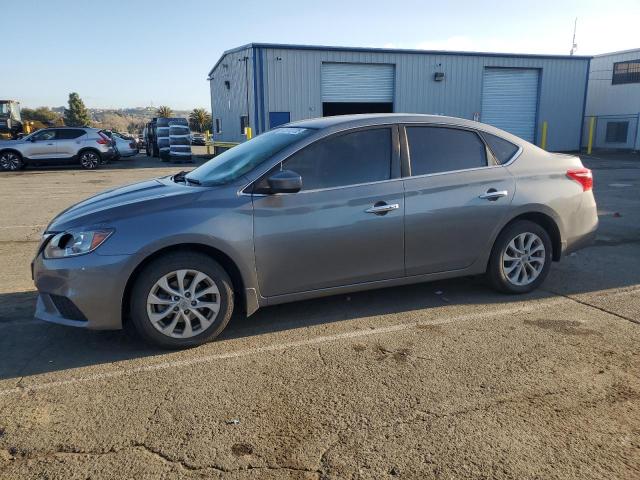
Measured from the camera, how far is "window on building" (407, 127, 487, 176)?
463cm

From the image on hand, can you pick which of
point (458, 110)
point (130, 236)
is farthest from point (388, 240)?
point (458, 110)

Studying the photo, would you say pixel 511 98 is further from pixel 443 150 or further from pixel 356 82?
pixel 443 150

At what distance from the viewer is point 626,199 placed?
1177 centimetres

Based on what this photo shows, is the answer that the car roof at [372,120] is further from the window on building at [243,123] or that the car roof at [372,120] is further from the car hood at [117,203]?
the window on building at [243,123]

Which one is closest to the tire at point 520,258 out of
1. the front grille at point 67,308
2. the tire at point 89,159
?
the front grille at point 67,308

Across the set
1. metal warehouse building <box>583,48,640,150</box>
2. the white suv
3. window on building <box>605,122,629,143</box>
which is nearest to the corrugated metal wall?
the white suv

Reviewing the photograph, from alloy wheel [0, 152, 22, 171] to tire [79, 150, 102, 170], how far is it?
7.36ft

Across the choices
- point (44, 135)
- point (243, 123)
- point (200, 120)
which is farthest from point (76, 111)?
point (44, 135)

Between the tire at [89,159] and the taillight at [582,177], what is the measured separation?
19979 mm

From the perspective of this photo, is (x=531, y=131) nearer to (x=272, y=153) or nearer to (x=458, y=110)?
(x=458, y=110)

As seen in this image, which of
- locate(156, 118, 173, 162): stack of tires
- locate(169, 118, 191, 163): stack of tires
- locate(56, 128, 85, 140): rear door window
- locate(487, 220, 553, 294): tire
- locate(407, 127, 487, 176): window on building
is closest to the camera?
locate(407, 127, 487, 176): window on building

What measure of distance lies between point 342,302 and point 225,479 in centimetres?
258

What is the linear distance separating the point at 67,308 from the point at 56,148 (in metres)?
19.4

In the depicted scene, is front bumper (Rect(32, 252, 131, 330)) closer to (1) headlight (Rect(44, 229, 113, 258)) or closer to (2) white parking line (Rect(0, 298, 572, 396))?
(1) headlight (Rect(44, 229, 113, 258))
